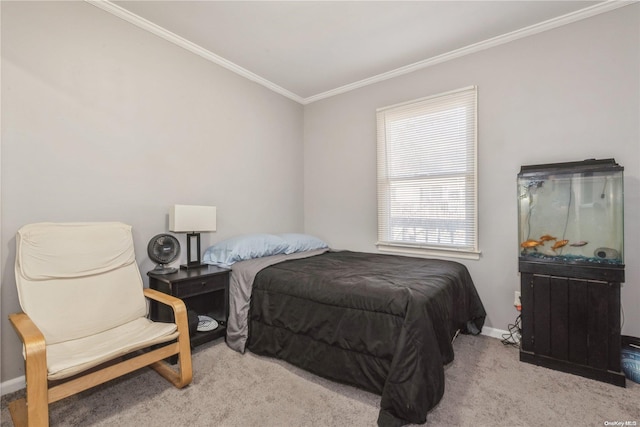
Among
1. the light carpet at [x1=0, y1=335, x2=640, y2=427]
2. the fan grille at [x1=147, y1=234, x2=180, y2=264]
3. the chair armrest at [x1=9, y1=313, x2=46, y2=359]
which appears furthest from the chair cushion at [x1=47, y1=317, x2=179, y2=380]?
the fan grille at [x1=147, y1=234, x2=180, y2=264]

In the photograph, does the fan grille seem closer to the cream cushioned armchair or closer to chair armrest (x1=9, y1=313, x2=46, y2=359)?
the cream cushioned armchair

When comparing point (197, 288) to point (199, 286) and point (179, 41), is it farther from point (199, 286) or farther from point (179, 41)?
point (179, 41)

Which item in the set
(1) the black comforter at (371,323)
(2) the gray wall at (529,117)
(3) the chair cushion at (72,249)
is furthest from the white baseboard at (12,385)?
(2) the gray wall at (529,117)

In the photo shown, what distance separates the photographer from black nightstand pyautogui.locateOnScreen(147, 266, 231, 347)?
7.11ft

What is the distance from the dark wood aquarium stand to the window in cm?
68

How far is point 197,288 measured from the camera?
2266mm

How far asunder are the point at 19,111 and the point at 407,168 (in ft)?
10.4

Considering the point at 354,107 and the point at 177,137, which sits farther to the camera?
the point at 354,107

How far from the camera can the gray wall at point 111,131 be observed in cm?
185

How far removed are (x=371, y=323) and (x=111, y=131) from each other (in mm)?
2389

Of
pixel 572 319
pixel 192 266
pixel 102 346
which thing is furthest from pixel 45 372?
pixel 572 319

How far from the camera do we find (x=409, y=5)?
223cm

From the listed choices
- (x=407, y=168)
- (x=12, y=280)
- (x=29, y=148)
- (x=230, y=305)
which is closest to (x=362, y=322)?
(x=230, y=305)

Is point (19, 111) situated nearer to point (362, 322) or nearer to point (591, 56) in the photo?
point (362, 322)
